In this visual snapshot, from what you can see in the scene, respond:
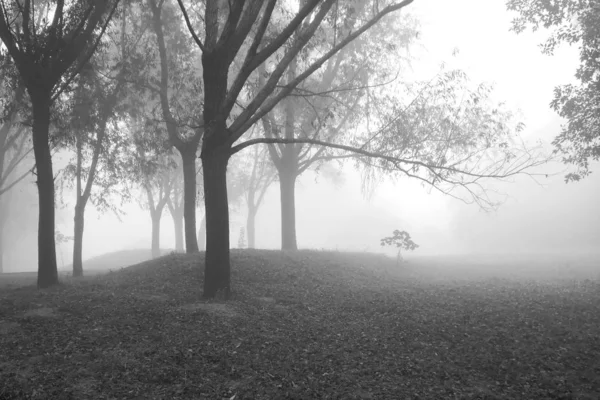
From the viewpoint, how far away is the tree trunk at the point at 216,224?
33.2 feet

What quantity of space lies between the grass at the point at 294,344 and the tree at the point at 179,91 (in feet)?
18.7

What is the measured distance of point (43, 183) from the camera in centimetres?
1226

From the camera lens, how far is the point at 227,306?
9.68 meters

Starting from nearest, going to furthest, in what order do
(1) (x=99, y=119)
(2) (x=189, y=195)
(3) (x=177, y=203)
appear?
1. (1) (x=99, y=119)
2. (2) (x=189, y=195)
3. (3) (x=177, y=203)

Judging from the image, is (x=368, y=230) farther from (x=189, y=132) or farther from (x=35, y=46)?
(x=35, y=46)

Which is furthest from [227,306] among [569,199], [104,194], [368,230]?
[368,230]

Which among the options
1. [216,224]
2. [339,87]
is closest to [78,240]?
[216,224]

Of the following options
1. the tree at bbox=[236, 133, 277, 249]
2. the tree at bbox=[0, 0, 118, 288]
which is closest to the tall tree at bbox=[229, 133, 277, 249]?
the tree at bbox=[236, 133, 277, 249]

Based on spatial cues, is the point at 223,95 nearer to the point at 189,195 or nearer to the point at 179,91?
the point at 189,195

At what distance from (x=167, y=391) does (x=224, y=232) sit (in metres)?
4.64

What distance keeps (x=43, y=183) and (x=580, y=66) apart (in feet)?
61.0

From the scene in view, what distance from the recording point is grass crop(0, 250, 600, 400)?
629 cm

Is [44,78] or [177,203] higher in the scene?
[44,78]

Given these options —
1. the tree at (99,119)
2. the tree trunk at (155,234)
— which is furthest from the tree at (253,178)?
the tree at (99,119)
